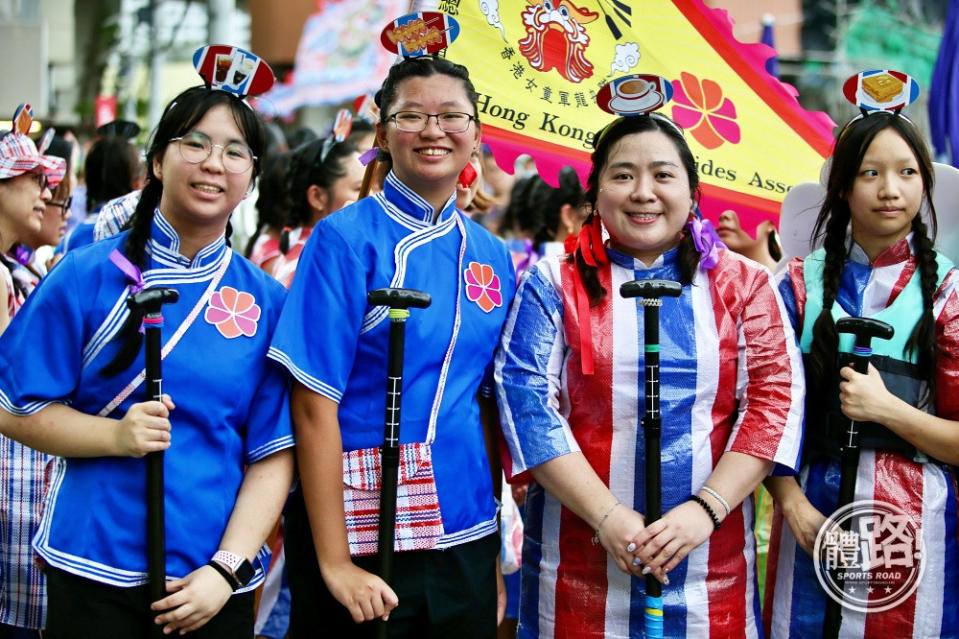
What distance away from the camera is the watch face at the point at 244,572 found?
258cm

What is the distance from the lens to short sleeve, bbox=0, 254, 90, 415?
2.49 m

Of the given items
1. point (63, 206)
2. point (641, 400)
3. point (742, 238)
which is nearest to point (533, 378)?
point (641, 400)

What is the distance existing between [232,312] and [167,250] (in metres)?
0.23

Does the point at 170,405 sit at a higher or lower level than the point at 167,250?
lower

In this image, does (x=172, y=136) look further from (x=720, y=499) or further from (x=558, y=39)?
(x=720, y=499)

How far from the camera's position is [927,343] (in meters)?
2.94

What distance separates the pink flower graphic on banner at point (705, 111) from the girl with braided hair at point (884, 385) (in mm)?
786

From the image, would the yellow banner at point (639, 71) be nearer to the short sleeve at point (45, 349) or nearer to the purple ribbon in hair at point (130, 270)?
the purple ribbon in hair at point (130, 270)

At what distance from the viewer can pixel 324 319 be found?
2.71 meters

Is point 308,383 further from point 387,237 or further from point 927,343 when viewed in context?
point 927,343

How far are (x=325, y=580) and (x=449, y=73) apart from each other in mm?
1455

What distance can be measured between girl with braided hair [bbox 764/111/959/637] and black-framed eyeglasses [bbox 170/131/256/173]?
168 centimetres

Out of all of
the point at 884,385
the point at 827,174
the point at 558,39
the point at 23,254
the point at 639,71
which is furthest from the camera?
the point at 23,254

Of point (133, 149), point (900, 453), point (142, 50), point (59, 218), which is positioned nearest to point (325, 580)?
point (900, 453)
